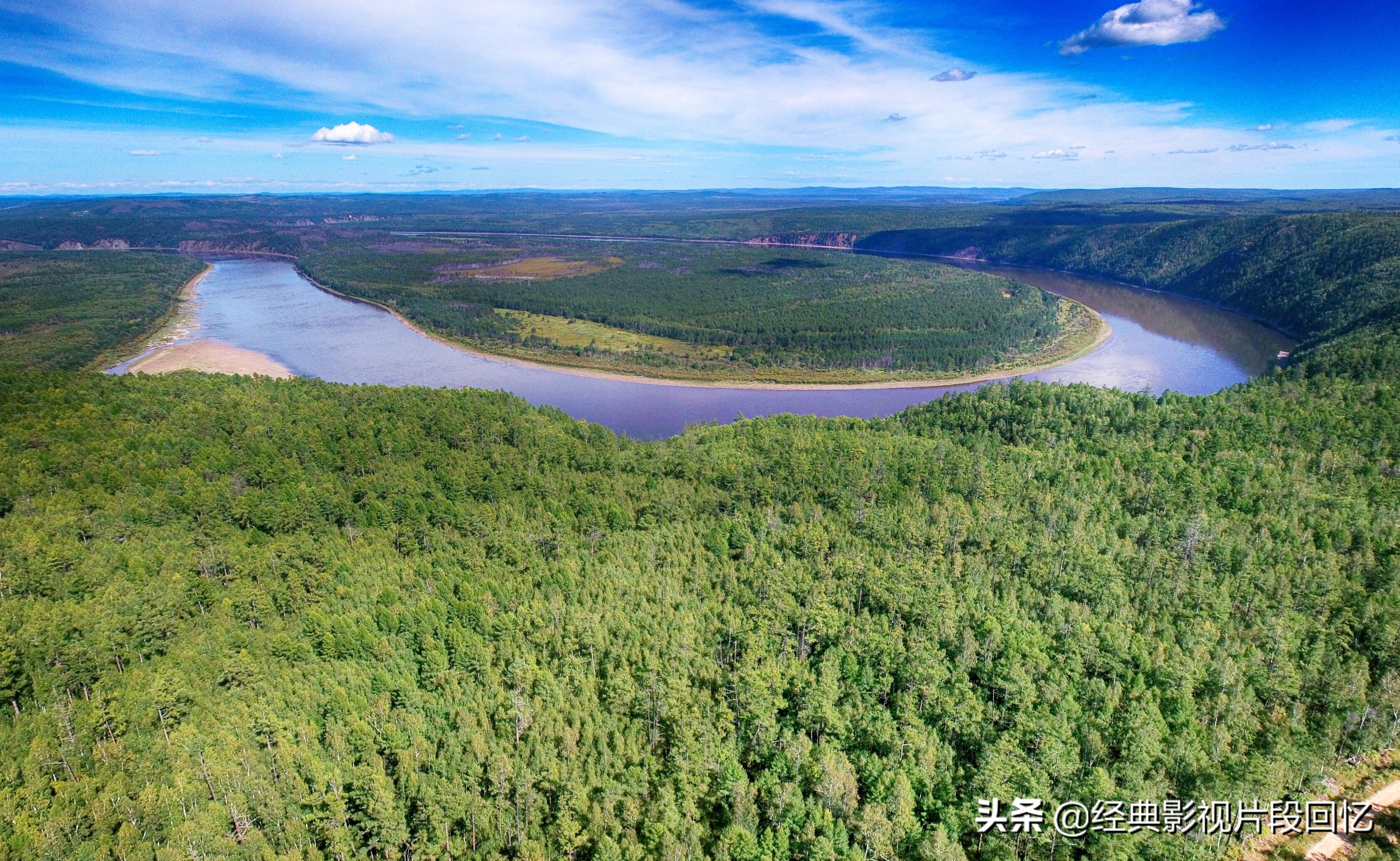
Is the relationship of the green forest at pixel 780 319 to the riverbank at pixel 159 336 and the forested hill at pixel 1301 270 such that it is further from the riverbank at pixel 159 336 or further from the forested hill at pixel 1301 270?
the riverbank at pixel 159 336

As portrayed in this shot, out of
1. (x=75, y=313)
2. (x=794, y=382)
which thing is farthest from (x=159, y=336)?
(x=794, y=382)

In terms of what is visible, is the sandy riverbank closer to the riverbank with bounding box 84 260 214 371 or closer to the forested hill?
the riverbank with bounding box 84 260 214 371

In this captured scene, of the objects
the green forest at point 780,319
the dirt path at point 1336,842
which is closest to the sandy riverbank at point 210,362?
the green forest at point 780,319

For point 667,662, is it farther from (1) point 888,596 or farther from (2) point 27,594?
(2) point 27,594

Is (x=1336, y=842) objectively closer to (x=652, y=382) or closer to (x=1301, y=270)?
(x=652, y=382)

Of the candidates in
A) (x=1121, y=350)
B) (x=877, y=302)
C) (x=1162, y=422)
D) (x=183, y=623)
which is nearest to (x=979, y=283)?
(x=877, y=302)

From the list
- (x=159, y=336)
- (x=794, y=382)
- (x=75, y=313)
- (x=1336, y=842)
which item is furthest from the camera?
(x=75, y=313)
